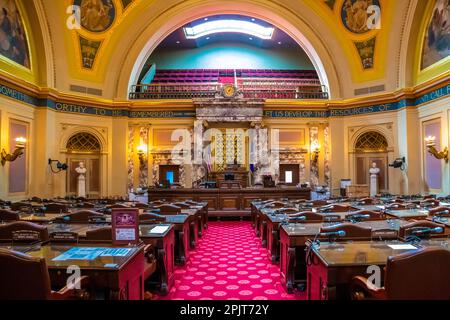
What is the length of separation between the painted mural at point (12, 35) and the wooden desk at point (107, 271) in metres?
10.6

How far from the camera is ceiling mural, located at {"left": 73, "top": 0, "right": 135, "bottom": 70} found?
14.2m

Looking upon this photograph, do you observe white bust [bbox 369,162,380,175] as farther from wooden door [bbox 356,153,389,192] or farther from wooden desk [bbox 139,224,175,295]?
wooden desk [bbox 139,224,175,295]

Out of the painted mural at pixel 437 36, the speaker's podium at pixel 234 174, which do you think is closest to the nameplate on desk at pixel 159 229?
the speaker's podium at pixel 234 174

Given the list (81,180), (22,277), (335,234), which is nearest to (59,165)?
(81,180)

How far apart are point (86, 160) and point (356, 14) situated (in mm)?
13373

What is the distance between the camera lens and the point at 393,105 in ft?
47.3

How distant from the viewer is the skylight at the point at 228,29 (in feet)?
67.9

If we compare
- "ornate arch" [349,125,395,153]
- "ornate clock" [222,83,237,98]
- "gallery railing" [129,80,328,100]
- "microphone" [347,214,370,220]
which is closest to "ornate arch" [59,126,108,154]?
"gallery railing" [129,80,328,100]

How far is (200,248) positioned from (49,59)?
33.5ft

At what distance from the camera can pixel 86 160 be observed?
1530 centimetres

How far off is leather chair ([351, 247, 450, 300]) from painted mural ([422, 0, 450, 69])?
11.6 meters

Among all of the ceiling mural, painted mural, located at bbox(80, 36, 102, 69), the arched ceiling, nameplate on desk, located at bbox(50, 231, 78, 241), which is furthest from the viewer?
painted mural, located at bbox(80, 36, 102, 69)

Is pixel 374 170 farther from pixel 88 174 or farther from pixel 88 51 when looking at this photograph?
pixel 88 51

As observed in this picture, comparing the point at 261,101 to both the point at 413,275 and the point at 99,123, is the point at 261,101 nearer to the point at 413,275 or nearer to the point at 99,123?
the point at 99,123
